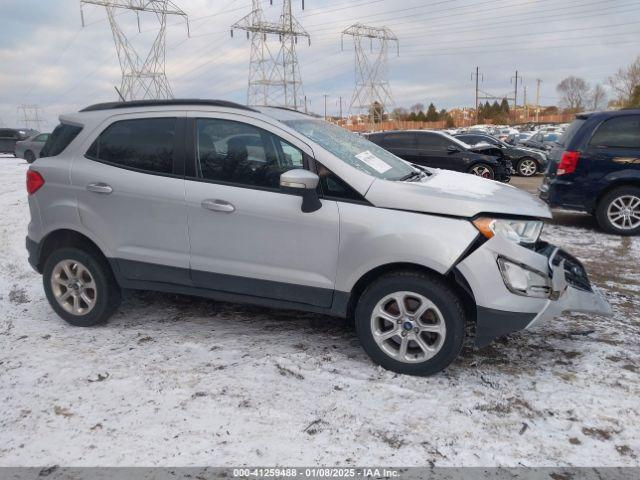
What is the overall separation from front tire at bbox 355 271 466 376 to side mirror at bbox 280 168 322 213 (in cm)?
66

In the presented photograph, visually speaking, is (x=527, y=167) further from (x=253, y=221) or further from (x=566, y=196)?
(x=253, y=221)

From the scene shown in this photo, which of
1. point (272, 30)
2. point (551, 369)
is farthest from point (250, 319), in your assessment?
point (272, 30)

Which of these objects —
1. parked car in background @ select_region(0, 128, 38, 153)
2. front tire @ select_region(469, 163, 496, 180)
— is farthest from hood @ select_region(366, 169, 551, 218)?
parked car in background @ select_region(0, 128, 38, 153)

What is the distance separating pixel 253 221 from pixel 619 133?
6.16m

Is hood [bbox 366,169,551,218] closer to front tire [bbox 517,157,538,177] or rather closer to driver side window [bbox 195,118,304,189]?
driver side window [bbox 195,118,304,189]

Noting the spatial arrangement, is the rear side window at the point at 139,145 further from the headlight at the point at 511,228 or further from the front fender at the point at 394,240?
the headlight at the point at 511,228

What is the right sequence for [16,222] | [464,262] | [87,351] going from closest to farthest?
1. [464,262]
2. [87,351]
3. [16,222]

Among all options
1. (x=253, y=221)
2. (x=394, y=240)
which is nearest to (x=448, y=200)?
(x=394, y=240)

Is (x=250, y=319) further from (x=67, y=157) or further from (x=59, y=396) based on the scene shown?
(x=67, y=157)

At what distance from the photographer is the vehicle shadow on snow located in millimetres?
3541

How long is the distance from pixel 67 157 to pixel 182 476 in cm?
276

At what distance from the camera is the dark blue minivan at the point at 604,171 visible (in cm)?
723

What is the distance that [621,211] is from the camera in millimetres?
7430

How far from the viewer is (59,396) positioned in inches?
123
